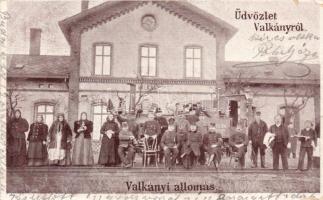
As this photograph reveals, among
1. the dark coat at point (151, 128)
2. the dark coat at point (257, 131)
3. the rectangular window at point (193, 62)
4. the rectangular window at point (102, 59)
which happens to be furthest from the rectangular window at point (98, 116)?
the dark coat at point (257, 131)

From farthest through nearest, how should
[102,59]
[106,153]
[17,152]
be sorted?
[102,59]
[106,153]
[17,152]

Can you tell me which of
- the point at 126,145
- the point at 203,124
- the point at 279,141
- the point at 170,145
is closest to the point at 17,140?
the point at 126,145

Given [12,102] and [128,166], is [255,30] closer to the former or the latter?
[128,166]

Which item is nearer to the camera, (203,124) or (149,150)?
(149,150)

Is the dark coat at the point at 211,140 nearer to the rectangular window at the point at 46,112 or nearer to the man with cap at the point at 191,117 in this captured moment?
the man with cap at the point at 191,117

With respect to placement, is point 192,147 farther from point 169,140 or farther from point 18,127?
point 18,127

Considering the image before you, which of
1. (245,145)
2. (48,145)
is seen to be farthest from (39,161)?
(245,145)
